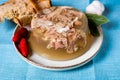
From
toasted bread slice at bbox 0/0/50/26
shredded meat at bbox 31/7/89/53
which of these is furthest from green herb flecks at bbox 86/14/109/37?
toasted bread slice at bbox 0/0/50/26

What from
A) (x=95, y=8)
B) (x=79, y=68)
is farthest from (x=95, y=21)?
(x=79, y=68)

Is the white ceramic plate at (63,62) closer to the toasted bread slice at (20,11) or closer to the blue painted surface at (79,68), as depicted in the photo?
the blue painted surface at (79,68)

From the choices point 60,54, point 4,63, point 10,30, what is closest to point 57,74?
point 60,54

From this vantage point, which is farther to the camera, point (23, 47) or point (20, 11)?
point (20, 11)

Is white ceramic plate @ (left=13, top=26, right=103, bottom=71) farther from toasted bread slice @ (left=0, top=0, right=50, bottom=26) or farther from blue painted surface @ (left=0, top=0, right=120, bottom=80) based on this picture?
toasted bread slice @ (left=0, top=0, right=50, bottom=26)

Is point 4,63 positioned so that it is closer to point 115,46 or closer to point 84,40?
point 84,40

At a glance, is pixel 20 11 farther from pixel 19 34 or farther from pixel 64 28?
pixel 64 28

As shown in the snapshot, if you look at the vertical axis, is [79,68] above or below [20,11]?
below
